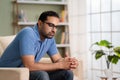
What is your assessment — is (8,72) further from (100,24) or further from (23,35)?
(100,24)

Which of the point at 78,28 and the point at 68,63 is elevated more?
the point at 78,28

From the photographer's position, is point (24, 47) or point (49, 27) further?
point (49, 27)

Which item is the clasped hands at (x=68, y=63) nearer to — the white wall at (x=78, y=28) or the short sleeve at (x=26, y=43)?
the short sleeve at (x=26, y=43)

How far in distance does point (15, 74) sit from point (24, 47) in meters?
0.25

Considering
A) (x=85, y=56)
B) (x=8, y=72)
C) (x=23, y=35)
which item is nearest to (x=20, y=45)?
(x=23, y=35)

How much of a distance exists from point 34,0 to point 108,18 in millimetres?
1259

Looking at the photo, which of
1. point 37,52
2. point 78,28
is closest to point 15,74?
Answer: point 37,52

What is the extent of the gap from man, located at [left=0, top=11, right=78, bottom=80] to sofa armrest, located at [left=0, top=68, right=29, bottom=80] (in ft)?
0.36

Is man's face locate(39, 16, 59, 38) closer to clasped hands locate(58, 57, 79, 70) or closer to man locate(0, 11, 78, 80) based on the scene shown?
man locate(0, 11, 78, 80)

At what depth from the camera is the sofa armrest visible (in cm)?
209

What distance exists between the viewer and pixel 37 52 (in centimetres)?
250

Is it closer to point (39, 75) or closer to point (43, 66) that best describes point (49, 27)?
point (43, 66)

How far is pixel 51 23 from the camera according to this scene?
93.4 inches

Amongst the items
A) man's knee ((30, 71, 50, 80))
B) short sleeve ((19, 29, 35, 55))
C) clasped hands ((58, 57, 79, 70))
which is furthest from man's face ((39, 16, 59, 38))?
man's knee ((30, 71, 50, 80))
